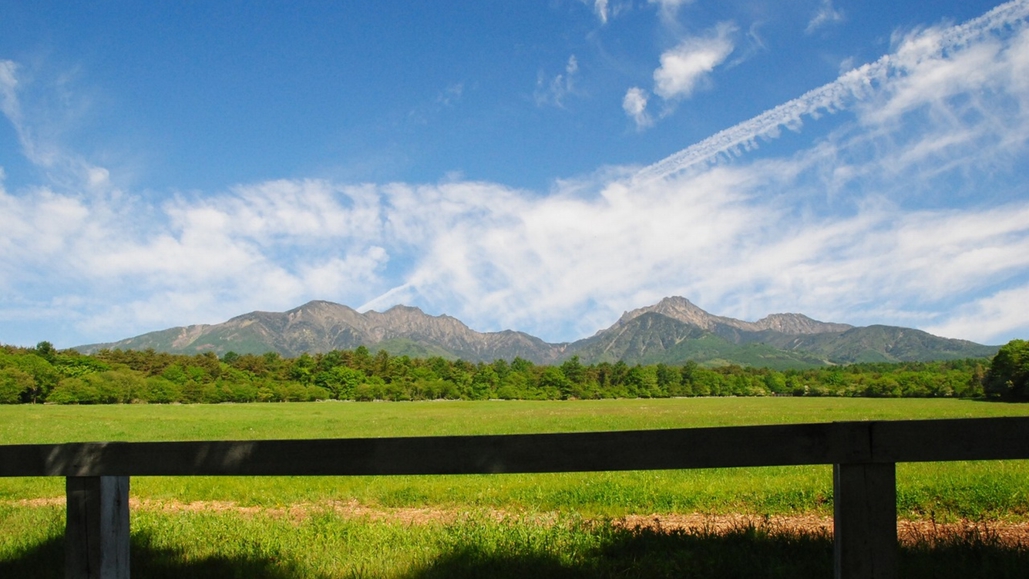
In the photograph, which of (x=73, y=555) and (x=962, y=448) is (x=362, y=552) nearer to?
(x=73, y=555)

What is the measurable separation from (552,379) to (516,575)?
619 feet

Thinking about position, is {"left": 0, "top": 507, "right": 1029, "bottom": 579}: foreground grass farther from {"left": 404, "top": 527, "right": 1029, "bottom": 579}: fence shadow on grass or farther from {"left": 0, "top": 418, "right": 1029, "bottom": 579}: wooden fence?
{"left": 0, "top": 418, "right": 1029, "bottom": 579}: wooden fence

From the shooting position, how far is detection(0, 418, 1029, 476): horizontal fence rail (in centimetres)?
312

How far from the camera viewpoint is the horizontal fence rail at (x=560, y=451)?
3123mm

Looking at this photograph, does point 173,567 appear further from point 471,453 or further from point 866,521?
point 866,521

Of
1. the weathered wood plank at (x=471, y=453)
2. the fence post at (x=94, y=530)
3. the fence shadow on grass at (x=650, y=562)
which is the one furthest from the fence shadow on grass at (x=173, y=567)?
the weathered wood plank at (x=471, y=453)

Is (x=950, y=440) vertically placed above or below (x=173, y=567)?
above

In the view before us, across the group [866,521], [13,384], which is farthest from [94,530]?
[13,384]

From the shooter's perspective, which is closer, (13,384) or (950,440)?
(950,440)

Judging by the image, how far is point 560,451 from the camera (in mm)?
3367

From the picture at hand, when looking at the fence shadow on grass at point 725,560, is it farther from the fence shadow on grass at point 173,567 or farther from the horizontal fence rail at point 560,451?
the horizontal fence rail at point 560,451

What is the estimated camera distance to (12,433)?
111 feet

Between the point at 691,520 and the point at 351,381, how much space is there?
152m

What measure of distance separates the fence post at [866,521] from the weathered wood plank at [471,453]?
0.10 meters
